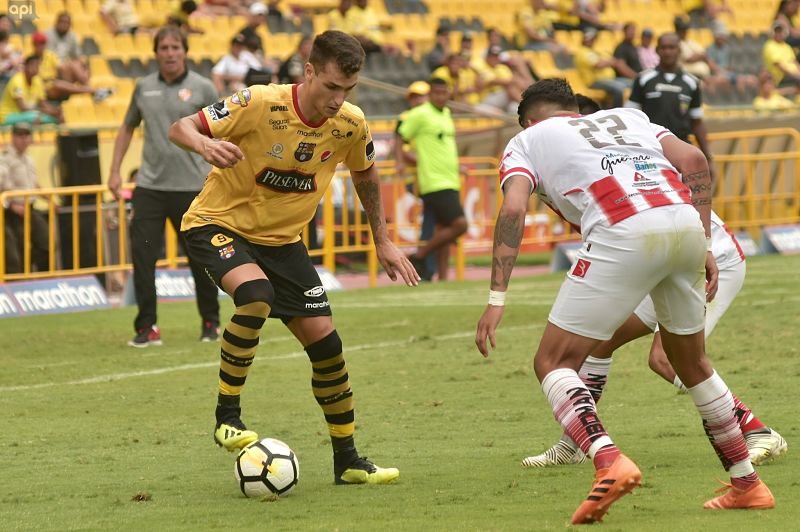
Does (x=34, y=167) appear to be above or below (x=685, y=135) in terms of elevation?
below

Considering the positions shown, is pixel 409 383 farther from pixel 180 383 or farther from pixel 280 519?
pixel 280 519

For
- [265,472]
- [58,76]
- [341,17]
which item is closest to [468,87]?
[341,17]

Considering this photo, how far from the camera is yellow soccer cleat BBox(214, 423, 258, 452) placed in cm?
695

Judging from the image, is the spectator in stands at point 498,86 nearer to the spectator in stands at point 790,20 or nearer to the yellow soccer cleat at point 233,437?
the spectator in stands at point 790,20

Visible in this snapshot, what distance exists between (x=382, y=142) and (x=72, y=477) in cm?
1383

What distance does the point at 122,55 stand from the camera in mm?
22656

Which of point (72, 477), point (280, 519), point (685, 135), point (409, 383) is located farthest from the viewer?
point (685, 135)

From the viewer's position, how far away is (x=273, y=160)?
7047 mm

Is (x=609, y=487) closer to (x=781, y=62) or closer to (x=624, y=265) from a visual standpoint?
(x=624, y=265)

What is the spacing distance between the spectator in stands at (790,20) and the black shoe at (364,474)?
78.8 ft

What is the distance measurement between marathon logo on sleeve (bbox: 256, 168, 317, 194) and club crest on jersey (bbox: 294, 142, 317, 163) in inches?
3.7

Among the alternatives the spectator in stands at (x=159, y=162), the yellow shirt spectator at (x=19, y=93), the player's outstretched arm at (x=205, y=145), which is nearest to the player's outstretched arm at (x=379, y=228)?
the player's outstretched arm at (x=205, y=145)

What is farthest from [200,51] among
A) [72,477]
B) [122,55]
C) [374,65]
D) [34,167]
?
[72,477]

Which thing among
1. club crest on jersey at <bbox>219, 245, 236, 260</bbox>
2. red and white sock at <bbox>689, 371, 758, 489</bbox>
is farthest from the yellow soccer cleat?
red and white sock at <bbox>689, 371, 758, 489</bbox>
